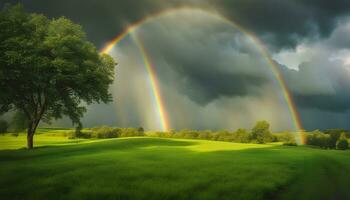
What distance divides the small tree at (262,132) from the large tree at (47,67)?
3690 inches

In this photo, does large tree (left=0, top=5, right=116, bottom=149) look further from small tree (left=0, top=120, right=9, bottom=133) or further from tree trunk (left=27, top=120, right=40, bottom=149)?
small tree (left=0, top=120, right=9, bottom=133)

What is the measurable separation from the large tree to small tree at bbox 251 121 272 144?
93.7 metres

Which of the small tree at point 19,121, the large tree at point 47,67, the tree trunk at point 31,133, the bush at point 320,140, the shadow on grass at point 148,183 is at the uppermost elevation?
the large tree at point 47,67

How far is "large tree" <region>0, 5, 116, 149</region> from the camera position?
39.0 metres

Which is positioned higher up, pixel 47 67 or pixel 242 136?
pixel 47 67

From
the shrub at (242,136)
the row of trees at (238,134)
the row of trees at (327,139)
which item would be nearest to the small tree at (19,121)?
the row of trees at (238,134)

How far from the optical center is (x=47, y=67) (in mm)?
41688

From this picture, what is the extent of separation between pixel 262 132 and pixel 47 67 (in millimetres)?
106598

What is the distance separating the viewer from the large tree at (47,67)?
128 ft

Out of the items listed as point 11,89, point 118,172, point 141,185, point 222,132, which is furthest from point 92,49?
point 222,132

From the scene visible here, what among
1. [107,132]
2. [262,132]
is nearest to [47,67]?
[107,132]

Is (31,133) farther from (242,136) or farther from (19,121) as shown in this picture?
(242,136)

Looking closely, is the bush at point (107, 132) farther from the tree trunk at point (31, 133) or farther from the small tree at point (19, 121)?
the tree trunk at point (31, 133)

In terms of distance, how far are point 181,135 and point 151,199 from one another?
12679 cm
